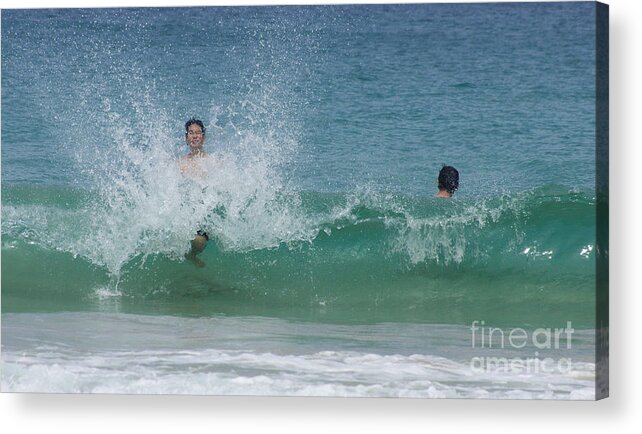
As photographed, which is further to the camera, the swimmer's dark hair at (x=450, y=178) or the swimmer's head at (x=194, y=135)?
the swimmer's head at (x=194, y=135)

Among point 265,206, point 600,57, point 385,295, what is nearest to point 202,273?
point 265,206

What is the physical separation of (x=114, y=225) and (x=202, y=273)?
75cm

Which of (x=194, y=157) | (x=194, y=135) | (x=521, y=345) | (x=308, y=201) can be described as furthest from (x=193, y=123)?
(x=521, y=345)

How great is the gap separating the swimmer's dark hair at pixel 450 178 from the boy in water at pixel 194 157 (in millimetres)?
1693

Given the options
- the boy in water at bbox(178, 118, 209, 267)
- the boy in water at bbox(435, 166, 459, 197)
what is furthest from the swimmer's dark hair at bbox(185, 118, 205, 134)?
the boy in water at bbox(435, 166, 459, 197)

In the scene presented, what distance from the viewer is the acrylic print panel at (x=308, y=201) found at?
10156 mm

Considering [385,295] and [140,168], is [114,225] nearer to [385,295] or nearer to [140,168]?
[140,168]

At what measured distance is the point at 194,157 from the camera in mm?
10773

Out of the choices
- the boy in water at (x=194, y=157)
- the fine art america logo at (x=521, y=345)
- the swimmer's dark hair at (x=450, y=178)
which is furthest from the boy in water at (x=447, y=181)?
the boy in water at (x=194, y=157)

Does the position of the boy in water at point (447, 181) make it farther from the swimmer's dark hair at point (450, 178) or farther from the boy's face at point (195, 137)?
the boy's face at point (195, 137)

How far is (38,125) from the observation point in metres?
10.9

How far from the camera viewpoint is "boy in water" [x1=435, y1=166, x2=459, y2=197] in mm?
10523

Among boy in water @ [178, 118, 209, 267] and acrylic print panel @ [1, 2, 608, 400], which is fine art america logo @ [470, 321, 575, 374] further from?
boy in water @ [178, 118, 209, 267]

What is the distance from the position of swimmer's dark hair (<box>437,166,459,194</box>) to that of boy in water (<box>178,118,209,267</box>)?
5.55 ft
